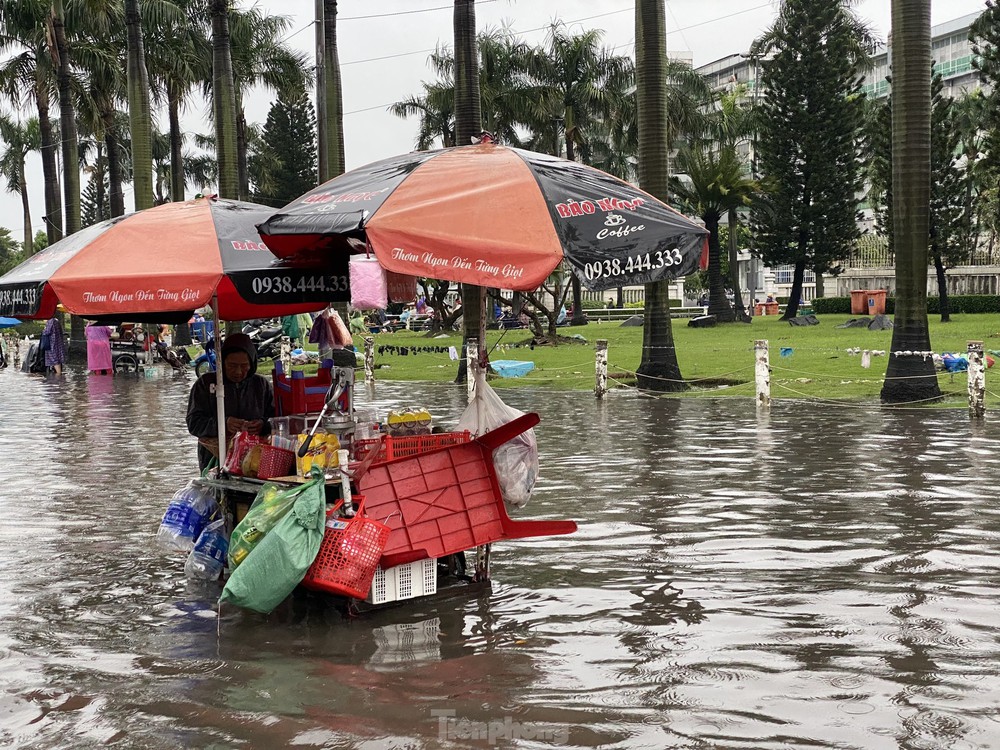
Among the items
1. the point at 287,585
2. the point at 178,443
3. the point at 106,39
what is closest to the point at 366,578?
the point at 287,585

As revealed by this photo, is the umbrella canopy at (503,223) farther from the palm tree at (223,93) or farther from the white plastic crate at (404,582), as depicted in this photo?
the palm tree at (223,93)

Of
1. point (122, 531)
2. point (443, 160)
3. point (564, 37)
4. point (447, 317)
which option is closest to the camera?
point (443, 160)

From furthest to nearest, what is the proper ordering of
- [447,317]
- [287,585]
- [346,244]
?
[447,317], [346,244], [287,585]

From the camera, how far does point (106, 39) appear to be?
4041cm

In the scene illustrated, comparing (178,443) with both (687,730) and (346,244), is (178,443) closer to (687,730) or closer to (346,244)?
(346,244)

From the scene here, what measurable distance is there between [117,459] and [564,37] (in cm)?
4075

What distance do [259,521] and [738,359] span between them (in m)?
21.1

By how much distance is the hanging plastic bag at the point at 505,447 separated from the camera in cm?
734

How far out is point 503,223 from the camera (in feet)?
20.1

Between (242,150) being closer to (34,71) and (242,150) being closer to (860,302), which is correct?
(34,71)

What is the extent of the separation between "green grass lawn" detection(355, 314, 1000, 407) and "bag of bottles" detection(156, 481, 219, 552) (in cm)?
1237

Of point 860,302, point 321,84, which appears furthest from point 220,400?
point 860,302

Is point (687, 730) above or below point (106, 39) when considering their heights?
below

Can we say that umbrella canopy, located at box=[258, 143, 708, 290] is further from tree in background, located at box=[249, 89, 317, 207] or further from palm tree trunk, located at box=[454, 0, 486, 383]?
tree in background, located at box=[249, 89, 317, 207]
